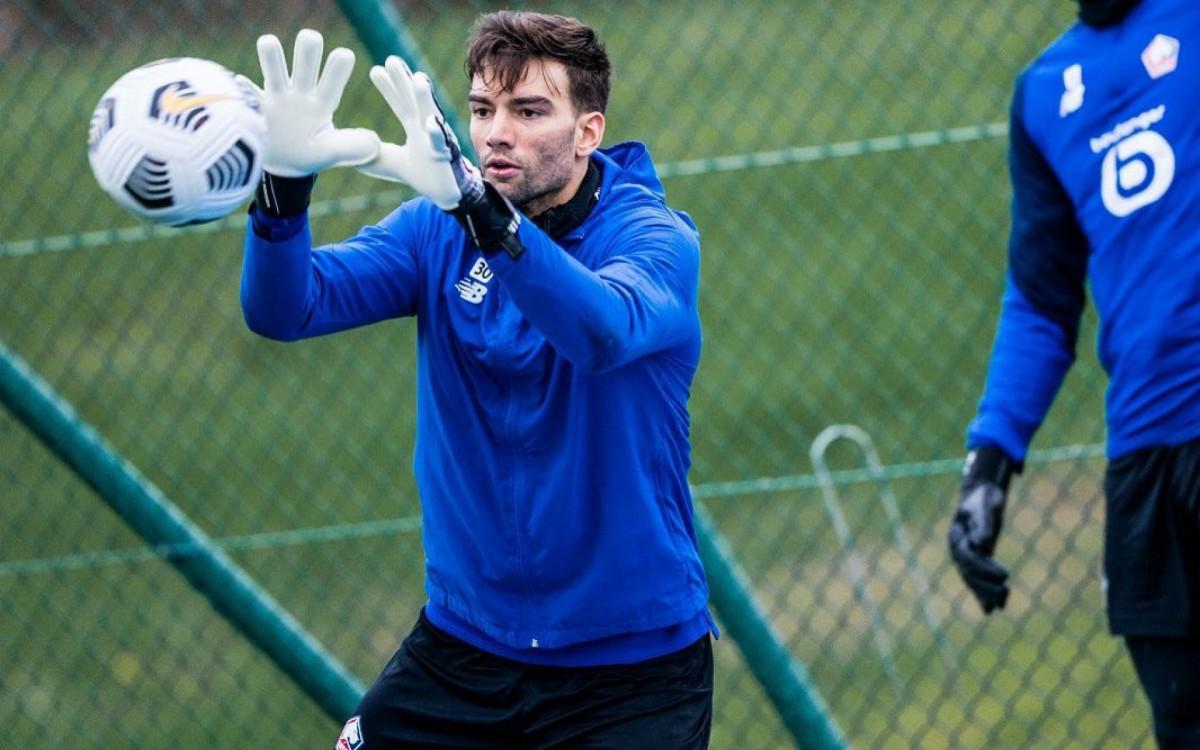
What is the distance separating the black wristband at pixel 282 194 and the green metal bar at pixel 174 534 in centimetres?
124

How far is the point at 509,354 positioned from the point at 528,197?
0.30 metres

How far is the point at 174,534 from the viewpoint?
171 inches

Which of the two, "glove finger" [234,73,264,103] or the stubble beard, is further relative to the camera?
the stubble beard

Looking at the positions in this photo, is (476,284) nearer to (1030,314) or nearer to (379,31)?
(379,31)

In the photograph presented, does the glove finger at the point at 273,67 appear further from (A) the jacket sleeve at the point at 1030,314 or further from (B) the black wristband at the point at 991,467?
(B) the black wristband at the point at 991,467

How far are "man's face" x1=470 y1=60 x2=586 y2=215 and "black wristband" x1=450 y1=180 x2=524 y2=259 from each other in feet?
1.43

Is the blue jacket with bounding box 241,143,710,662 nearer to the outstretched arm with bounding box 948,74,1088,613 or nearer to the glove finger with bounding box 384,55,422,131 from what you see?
the glove finger with bounding box 384,55,422,131

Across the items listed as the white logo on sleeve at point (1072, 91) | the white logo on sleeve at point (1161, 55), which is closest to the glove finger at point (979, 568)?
the white logo on sleeve at point (1072, 91)

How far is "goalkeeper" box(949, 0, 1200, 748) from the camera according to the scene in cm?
331

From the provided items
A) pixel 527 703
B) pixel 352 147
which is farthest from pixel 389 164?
pixel 527 703

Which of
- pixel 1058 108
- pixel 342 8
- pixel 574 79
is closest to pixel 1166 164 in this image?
pixel 1058 108

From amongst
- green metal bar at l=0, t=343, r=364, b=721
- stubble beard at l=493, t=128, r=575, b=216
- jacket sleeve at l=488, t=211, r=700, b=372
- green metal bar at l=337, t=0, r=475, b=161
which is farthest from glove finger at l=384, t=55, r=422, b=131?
green metal bar at l=0, t=343, r=364, b=721

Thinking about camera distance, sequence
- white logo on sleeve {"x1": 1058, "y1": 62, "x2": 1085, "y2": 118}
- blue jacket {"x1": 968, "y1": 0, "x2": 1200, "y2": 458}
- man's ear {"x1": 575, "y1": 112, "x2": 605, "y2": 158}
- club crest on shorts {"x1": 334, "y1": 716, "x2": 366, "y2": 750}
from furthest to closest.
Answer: club crest on shorts {"x1": 334, "y1": 716, "x2": 366, "y2": 750}, man's ear {"x1": 575, "y1": 112, "x2": 605, "y2": 158}, white logo on sleeve {"x1": 1058, "y1": 62, "x2": 1085, "y2": 118}, blue jacket {"x1": 968, "y1": 0, "x2": 1200, "y2": 458}

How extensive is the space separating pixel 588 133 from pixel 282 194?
0.63 m
